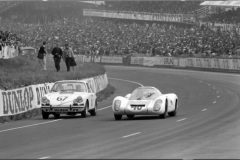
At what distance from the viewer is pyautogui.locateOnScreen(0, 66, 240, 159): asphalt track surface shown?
15258 mm

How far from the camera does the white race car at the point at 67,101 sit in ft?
87.5

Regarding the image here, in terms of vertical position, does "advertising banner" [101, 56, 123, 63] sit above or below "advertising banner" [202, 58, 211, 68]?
below

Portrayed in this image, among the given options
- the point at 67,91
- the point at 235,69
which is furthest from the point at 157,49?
the point at 67,91

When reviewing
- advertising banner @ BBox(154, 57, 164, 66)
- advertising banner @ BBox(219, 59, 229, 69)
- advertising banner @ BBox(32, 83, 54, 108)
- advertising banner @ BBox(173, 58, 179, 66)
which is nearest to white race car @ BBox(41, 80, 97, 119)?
advertising banner @ BBox(32, 83, 54, 108)

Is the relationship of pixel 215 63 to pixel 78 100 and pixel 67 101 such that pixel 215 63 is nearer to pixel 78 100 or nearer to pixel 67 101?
pixel 78 100

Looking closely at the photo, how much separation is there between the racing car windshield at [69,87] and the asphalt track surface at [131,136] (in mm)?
1067

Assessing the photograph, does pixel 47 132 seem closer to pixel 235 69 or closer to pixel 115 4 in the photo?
pixel 235 69

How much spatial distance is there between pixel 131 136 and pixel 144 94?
7.55 metres

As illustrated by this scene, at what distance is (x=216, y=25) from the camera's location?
8812 centimetres

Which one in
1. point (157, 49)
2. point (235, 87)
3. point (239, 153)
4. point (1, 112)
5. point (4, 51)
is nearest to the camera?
point (239, 153)

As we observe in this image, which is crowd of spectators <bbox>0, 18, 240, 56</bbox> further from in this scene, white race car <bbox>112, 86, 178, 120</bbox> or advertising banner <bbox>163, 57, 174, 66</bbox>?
white race car <bbox>112, 86, 178, 120</bbox>

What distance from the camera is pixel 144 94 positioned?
2659 centimetres

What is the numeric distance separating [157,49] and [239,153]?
69.5 metres

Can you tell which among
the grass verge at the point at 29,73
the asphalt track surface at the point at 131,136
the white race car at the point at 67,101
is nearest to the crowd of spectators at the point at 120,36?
the grass verge at the point at 29,73
